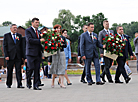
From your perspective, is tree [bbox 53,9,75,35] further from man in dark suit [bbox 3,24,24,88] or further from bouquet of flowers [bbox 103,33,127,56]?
man in dark suit [bbox 3,24,24,88]

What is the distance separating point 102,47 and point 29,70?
3.20 metres

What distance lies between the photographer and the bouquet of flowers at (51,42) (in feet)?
32.5

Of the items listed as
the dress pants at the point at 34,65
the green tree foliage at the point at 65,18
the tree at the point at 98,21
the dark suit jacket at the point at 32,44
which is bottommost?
the dress pants at the point at 34,65

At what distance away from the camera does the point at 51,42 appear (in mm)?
9930

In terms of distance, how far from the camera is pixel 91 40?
1158 cm

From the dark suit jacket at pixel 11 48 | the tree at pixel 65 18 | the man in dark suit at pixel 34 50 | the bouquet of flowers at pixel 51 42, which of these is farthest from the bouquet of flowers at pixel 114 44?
the tree at pixel 65 18

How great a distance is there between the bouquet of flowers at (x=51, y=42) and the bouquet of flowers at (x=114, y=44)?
236cm

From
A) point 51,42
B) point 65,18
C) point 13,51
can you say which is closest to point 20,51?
point 13,51

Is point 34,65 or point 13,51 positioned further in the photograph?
point 13,51

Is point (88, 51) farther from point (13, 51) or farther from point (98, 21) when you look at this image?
point (98, 21)

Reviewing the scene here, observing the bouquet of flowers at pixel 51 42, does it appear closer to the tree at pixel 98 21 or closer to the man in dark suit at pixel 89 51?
the man in dark suit at pixel 89 51

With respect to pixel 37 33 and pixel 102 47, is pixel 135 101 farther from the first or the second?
pixel 102 47

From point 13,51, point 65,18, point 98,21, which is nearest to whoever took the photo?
point 13,51

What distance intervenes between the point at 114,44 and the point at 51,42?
2.85 m
